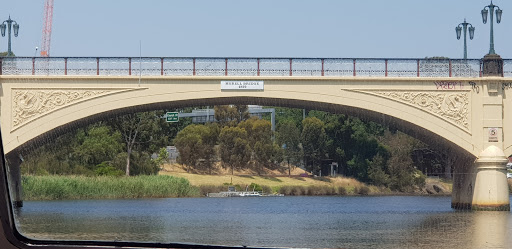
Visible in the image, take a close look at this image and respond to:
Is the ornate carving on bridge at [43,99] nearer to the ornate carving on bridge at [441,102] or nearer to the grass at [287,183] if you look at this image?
the ornate carving on bridge at [441,102]

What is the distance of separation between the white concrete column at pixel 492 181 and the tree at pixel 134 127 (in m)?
17.9

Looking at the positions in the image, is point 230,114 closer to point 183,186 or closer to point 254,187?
point 254,187

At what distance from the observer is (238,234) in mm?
22859

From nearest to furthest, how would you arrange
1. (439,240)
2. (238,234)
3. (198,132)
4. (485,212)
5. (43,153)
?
(439,240), (238,234), (485,212), (43,153), (198,132)

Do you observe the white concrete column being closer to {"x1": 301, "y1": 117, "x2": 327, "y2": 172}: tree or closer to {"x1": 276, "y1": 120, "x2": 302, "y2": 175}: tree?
{"x1": 301, "y1": 117, "x2": 327, "y2": 172}: tree

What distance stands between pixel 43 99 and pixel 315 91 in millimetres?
11525

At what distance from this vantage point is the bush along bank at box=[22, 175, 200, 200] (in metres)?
37.7

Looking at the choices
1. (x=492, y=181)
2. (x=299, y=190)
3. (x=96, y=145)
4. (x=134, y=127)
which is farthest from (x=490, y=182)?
(x=299, y=190)

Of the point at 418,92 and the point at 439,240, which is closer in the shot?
the point at 439,240

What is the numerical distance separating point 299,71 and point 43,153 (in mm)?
13188

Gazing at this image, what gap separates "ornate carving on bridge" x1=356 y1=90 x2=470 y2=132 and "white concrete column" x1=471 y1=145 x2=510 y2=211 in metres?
1.49

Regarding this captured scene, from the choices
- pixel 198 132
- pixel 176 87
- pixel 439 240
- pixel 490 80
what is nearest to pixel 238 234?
pixel 439 240

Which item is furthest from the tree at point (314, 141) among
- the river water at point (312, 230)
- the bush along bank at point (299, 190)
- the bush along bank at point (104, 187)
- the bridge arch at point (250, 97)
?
the river water at point (312, 230)

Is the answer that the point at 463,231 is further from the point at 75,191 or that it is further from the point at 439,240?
the point at 75,191
